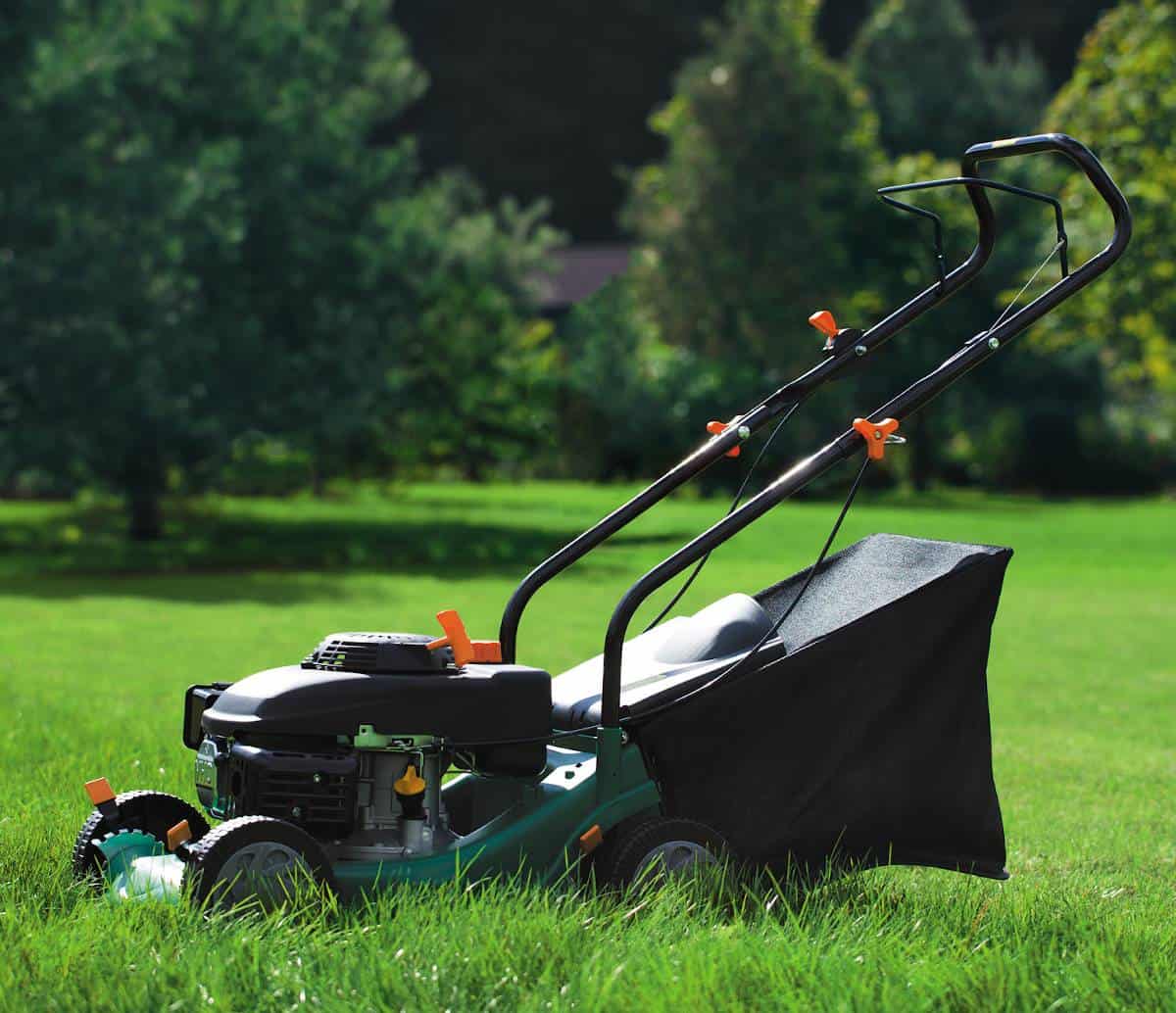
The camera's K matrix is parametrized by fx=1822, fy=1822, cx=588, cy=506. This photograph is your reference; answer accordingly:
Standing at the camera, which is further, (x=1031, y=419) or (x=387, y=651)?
(x=1031, y=419)

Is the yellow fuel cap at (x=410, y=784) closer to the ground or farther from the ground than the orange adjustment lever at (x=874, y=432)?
closer to the ground

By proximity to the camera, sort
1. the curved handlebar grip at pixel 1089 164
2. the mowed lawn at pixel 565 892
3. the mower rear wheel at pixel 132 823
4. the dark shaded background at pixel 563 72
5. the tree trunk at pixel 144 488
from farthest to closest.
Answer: the dark shaded background at pixel 563 72 < the tree trunk at pixel 144 488 < the curved handlebar grip at pixel 1089 164 < the mower rear wheel at pixel 132 823 < the mowed lawn at pixel 565 892

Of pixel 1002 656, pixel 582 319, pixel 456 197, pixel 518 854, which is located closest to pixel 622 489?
pixel 582 319

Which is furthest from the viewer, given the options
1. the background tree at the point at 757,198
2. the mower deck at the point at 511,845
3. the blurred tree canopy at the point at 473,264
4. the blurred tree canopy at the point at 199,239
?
the background tree at the point at 757,198

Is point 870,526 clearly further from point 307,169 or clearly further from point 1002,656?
point 1002,656

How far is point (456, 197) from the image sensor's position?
43094 mm

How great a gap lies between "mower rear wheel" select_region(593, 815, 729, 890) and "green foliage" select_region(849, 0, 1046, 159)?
38627mm

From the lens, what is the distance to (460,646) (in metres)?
3.84

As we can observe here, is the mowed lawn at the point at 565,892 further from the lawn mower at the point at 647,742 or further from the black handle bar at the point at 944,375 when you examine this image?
the black handle bar at the point at 944,375

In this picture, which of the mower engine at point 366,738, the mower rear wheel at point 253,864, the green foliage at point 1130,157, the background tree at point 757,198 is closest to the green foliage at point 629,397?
the background tree at point 757,198

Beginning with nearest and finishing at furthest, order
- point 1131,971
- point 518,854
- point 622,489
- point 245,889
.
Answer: point 1131,971 → point 245,889 → point 518,854 → point 622,489

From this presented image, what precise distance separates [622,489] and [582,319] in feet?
23.8

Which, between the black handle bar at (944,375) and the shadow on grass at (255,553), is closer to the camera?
the black handle bar at (944,375)

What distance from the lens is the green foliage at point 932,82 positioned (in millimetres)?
41594
